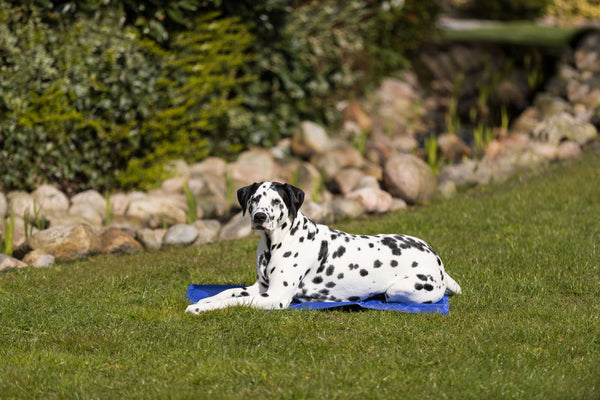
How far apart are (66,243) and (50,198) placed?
226cm

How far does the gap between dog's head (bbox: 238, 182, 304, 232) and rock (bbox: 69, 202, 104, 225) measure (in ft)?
17.3

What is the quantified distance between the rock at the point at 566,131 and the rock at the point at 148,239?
9045 millimetres

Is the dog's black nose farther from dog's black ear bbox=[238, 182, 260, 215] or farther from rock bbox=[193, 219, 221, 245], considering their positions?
rock bbox=[193, 219, 221, 245]

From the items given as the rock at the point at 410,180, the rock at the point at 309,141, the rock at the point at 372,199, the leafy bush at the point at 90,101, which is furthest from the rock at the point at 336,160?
the leafy bush at the point at 90,101

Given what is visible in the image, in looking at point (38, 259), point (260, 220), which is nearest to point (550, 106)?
point (38, 259)

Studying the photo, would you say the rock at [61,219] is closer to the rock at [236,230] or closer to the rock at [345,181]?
the rock at [236,230]

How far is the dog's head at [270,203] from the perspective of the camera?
6676mm

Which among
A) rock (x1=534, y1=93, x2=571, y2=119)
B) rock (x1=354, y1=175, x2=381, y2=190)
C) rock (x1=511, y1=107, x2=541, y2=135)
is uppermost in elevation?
rock (x1=354, y1=175, x2=381, y2=190)

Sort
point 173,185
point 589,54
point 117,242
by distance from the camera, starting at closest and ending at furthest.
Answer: point 117,242 < point 173,185 < point 589,54

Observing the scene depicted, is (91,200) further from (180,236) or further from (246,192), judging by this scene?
(246,192)

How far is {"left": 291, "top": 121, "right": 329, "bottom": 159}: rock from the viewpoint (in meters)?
15.3

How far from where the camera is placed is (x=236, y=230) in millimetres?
11094

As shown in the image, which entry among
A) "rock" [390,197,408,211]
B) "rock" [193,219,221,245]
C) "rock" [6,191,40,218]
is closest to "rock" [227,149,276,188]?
"rock" [193,219,221,245]

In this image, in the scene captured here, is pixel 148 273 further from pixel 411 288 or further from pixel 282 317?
pixel 411 288
